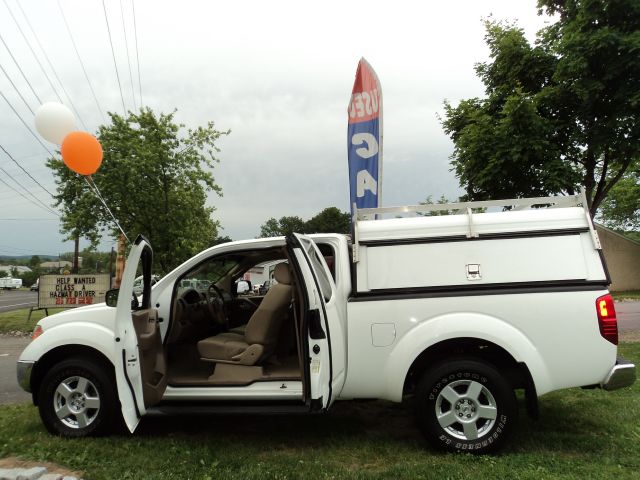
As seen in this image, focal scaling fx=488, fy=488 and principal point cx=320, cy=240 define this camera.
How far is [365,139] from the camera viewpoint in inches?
351

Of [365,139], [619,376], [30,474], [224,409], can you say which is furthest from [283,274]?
A: [365,139]

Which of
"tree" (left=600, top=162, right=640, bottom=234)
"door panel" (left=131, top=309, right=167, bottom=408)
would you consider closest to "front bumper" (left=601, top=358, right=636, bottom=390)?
"door panel" (left=131, top=309, right=167, bottom=408)

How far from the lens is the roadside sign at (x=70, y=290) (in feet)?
46.0

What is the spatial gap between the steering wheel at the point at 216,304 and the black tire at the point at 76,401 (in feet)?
3.72

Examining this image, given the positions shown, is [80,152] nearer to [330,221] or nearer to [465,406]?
[465,406]

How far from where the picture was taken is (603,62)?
729 cm

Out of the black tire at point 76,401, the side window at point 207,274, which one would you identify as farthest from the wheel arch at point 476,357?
the black tire at point 76,401

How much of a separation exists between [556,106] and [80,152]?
742 cm

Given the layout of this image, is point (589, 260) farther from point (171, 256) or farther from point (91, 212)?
point (91, 212)

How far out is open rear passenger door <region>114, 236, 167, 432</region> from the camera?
362 cm

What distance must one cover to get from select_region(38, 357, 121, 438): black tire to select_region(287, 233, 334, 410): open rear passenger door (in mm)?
1778

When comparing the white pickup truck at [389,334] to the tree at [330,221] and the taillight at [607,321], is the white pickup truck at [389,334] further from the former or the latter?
the tree at [330,221]

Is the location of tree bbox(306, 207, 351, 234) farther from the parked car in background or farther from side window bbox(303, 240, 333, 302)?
side window bbox(303, 240, 333, 302)

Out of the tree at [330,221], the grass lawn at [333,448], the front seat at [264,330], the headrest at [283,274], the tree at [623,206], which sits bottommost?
the grass lawn at [333,448]
